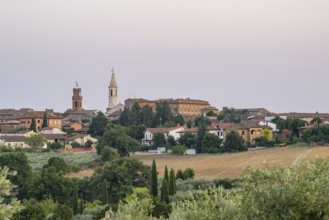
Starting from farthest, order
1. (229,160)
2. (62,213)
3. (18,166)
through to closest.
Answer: (229,160) < (18,166) < (62,213)

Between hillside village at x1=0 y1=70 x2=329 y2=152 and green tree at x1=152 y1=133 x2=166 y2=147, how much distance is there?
0.29 meters

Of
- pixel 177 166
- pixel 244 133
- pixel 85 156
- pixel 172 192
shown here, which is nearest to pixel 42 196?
pixel 172 192

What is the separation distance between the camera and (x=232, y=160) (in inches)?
2835

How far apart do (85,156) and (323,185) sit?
67.0m

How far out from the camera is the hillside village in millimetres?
94812

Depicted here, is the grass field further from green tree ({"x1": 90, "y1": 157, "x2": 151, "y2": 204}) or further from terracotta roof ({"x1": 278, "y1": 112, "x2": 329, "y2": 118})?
terracotta roof ({"x1": 278, "y1": 112, "x2": 329, "y2": 118})

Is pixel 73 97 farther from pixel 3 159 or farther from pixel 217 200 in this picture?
pixel 217 200

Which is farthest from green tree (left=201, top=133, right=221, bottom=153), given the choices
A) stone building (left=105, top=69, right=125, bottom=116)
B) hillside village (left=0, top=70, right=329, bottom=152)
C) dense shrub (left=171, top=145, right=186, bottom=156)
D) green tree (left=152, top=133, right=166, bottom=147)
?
stone building (left=105, top=69, right=125, bottom=116)

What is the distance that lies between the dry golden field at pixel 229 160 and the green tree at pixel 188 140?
690cm

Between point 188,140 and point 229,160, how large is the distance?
15999mm

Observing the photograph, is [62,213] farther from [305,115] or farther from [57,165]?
[305,115]

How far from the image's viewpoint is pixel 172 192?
46.5m

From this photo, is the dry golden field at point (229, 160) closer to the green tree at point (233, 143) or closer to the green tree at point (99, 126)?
the green tree at point (233, 143)

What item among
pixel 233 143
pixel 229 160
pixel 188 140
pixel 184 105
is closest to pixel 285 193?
pixel 229 160
